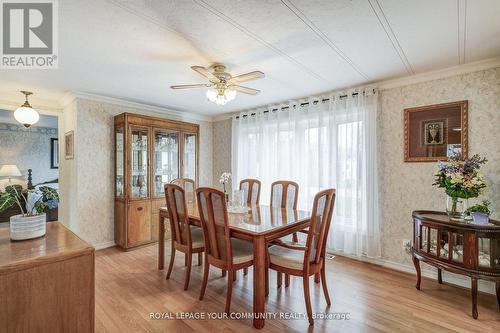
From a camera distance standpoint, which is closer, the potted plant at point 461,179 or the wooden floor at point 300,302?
the wooden floor at point 300,302

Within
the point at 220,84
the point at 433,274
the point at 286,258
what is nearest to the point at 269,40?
A: the point at 220,84

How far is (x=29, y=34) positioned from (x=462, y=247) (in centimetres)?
415

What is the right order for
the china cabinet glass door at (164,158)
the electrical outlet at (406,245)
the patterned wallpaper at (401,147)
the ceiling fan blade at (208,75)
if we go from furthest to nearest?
the china cabinet glass door at (164,158) → the electrical outlet at (406,245) → the patterned wallpaper at (401,147) → the ceiling fan blade at (208,75)

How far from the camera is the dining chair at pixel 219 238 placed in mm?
2062

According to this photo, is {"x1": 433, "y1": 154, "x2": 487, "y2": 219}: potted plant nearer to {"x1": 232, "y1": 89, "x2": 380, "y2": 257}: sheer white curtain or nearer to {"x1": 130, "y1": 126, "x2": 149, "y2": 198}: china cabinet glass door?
{"x1": 232, "y1": 89, "x2": 380, "y2": 257}: sheer white curtain

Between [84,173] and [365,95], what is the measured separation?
13.7 ft

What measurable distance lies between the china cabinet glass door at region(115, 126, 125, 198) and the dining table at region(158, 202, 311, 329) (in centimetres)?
163

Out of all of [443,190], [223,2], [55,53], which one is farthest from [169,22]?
[443,190]

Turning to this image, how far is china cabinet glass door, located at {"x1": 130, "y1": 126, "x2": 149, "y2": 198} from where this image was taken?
12.4 feet

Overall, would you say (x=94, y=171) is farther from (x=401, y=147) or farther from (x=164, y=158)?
(x=401, y=147)

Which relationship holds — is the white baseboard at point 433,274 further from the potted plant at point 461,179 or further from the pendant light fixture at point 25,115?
the pendant light fixture at point 25,115

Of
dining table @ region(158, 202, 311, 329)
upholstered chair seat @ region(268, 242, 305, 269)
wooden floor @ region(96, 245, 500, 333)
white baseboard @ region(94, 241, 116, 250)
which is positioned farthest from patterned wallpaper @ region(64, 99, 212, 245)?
upholstered chair seat @ region(268, 242, 305, 269)

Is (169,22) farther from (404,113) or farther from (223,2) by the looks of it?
(404,113)

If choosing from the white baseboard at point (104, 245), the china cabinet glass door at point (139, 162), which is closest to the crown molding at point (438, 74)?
the china cabinet glass door at point (139, 162)
